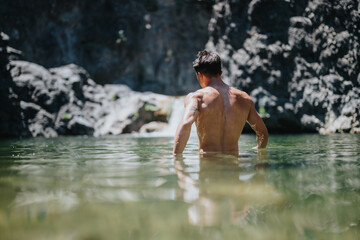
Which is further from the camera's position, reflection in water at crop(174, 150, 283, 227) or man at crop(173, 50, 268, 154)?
man at crop(173, 50, 268, 154)

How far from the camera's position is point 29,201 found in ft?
5.35

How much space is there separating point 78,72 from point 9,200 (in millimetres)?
19770

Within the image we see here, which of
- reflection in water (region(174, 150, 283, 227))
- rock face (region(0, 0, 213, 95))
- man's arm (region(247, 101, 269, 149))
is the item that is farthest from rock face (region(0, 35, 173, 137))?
reflection in water (region(174, 150, 283, 227))

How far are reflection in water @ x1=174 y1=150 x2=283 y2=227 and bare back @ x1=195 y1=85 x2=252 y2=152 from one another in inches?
47.6

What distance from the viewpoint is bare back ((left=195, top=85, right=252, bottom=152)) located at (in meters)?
3.76

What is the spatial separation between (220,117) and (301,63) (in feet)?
40.9

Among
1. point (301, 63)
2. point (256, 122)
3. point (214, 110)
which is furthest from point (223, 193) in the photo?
point (301, 63)

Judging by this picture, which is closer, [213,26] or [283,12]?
[283,12]

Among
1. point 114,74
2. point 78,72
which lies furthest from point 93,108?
point 114,74

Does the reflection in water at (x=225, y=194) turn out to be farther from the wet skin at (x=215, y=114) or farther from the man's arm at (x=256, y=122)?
the man's arm at (x=256, y=122)

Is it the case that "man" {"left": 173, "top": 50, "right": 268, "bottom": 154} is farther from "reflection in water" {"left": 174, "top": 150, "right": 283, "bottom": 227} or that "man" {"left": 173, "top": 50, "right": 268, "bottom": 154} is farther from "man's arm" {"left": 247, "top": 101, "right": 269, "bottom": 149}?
"reflection in water" {"left": 174, "top": 150, "right": 283, "bottom": 227}

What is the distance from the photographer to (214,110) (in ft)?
12.4

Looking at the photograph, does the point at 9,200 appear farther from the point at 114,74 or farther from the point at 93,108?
the point at 114,74

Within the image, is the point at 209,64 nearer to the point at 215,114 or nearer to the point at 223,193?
the point at 215,114
